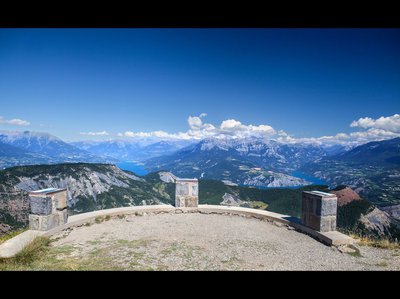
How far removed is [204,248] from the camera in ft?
27.8

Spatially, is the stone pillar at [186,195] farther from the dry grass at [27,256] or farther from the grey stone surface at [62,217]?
the dry grass at [27,256]

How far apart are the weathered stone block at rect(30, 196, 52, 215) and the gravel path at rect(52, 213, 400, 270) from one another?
974mm

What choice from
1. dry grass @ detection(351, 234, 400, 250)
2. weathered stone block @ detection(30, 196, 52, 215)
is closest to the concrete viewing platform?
dry grass @ detection(351, 234, 400, 250)

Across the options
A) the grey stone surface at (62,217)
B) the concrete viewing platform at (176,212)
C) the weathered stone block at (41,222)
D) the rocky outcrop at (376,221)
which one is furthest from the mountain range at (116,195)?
the weathered stone block at (41,222)

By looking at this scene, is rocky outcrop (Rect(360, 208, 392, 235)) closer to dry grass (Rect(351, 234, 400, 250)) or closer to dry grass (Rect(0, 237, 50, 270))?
dry grass (Rect(351, 234, 400, 250))

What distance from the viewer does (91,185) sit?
10656 centimetres

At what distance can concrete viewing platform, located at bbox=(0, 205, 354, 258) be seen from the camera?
8038mm

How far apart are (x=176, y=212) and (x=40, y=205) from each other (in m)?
5.85

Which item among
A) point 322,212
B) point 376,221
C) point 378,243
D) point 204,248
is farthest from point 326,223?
point 376,221

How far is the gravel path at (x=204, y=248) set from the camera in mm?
7180

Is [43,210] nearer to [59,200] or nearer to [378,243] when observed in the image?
[59,200]

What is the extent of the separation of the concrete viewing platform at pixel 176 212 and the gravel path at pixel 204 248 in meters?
0.32

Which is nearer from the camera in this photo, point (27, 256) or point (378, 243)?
point (27, 256)
